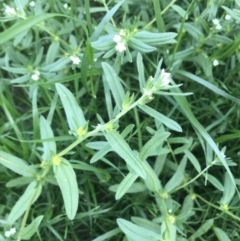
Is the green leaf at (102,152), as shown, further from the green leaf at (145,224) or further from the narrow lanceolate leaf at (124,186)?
the green leaf at (145,224)

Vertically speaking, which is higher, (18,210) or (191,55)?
(191,55)

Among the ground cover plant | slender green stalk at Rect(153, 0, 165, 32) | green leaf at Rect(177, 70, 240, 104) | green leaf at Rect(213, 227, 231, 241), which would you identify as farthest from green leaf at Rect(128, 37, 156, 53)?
green leaf at Rect(213, 227, 231, 241)

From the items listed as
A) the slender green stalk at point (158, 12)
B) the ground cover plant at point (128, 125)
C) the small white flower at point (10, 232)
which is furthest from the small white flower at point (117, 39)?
the small white flower at point (10, 232)

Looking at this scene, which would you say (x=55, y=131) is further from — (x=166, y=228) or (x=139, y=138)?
(x=166, y=228)

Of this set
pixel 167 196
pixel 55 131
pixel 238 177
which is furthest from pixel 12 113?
pixel 238 177

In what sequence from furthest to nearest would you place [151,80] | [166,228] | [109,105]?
[109,105], [166,228], [151,80]

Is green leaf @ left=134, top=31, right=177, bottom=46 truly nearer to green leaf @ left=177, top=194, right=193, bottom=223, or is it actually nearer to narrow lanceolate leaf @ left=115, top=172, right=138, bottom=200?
narrow lanceolate leaf @ left=115, top=172, right=138, bottom=200
